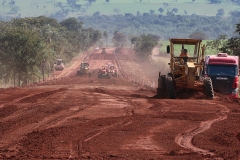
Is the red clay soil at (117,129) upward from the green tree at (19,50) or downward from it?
downward

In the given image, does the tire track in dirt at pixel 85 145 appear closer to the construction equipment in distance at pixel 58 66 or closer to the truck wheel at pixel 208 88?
the truck wheel at pixel 208 88

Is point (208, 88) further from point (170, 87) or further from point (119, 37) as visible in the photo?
point (119, 37)

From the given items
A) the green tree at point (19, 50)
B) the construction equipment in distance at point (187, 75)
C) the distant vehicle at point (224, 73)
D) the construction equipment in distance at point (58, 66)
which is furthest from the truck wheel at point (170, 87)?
the construction equipment in distance at point (58, 66)

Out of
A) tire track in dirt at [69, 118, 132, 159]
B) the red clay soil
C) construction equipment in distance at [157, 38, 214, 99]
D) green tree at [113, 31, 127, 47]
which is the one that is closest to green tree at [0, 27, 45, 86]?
construction equipment in distance at [157, 38, 214, 99]

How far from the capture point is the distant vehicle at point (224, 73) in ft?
96.0

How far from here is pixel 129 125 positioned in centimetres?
1516

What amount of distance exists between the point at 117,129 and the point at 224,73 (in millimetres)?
16423

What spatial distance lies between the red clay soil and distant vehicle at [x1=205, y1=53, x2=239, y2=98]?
7.17 m

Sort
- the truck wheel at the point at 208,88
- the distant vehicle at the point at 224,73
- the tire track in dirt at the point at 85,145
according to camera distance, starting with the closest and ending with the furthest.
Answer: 1. the tire track in dirt at the point at 85,145
2. the truck wheel at the point at 208,88
3. the distant vehicle at the point at 224,73

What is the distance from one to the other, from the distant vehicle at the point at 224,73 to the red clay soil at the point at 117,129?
717cm

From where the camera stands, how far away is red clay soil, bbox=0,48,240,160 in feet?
38.1

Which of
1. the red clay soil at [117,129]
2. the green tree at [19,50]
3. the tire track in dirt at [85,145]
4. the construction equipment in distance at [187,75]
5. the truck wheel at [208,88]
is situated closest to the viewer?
the tire track in dirt at [85,145]

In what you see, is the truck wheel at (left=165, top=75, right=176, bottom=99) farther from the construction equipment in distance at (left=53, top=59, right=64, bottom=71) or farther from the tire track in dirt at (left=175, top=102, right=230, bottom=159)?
the construction equipment in distance at (left=53, top=59, right=64, bottom=71)

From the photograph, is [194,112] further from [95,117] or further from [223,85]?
[223,85]
